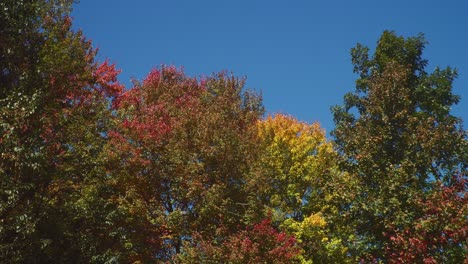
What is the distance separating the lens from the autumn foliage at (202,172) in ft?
50.7

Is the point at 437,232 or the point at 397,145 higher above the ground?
the point at 397,145

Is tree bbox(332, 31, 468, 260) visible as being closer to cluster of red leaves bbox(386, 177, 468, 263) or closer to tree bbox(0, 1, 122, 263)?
cluster of red leaves bbox(386, 177, 468, 263)

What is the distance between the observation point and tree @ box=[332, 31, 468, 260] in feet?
55.5

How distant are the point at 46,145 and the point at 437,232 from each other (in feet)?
50.4

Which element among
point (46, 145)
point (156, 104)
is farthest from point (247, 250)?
point (156, 104)

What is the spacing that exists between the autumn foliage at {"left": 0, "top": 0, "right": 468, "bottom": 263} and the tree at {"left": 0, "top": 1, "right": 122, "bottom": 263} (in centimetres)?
6

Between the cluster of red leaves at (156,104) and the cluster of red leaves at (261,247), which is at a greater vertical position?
the cluster of red leaves at (156,104)

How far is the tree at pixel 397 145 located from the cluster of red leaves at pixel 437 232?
2.03 ft

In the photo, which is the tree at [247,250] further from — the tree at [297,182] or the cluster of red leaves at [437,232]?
the cluster of red leaves at [437,232]

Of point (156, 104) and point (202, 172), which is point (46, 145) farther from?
point (156, 104)

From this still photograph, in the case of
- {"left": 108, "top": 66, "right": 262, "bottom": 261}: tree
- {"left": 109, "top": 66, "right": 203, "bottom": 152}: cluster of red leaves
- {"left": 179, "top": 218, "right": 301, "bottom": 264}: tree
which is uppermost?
{"left": 109, "top": 66, "right": 203, "bottom": 152}: cluster of red leaves

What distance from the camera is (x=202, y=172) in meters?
24.5

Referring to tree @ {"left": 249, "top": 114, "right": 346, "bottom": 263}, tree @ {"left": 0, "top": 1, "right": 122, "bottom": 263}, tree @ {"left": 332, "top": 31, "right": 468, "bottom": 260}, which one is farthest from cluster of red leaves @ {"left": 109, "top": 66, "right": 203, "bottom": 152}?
tree @ {"left": 332, "top": 31, "right": 468, "bottom": 260}

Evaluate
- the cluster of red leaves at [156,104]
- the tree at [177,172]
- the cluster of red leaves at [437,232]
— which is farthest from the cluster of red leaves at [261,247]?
the cluster of red leaves at [156,104]
